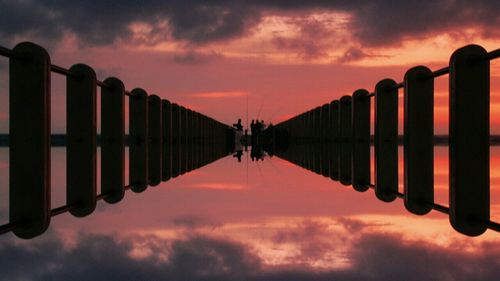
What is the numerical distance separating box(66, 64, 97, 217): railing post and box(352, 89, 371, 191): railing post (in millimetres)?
5727

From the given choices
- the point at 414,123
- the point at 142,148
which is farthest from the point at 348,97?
the point at 414,123

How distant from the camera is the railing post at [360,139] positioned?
1319 cm

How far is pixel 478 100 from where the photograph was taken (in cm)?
676

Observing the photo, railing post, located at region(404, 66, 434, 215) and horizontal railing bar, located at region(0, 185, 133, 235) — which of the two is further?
railing post, located at region(404, 66, 434, 215)

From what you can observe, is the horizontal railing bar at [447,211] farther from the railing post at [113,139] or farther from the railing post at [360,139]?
the railing post at [360,139]

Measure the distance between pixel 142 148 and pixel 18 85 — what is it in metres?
6.21

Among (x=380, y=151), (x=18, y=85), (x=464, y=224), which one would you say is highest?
(x=18, y=85)

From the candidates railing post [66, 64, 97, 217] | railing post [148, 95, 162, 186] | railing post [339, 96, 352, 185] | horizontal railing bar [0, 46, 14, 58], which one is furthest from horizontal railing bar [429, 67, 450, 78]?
railing post [148, 95, 162, 186]

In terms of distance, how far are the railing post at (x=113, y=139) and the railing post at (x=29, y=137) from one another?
3.49 meters

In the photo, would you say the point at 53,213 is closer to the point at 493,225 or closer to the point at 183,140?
the point at 493,225

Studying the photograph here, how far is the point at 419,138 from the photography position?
8445 mm

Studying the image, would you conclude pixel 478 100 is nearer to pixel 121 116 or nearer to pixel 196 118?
pixel 121 116

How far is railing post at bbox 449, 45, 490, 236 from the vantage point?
6.73 meters

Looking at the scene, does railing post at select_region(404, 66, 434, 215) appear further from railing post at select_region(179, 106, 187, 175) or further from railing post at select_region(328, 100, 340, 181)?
railing post at select_region(179, 106, 187, 175)
